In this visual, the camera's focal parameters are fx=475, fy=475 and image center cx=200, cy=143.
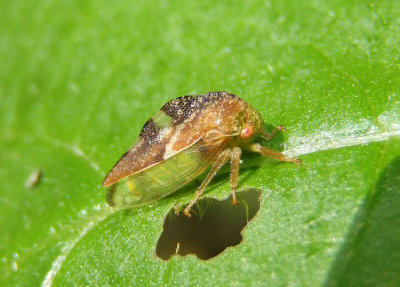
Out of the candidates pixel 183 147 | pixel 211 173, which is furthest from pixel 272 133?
pixel 183 147

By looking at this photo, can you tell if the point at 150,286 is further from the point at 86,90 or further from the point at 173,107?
the point at 86,90

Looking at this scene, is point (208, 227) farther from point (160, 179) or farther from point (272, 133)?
point (272, 133)

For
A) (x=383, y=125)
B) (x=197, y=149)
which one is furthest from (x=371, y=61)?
(x=197, y=149)

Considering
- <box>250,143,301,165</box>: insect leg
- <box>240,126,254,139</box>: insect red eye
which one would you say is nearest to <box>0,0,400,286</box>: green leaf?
<box>250,143,301,165</box>: insect leg

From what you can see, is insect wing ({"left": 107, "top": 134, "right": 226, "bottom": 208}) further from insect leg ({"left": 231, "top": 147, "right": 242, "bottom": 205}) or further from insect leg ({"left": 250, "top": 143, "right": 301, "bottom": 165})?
insect leg ({"left": 250, "top": 143, "right": 301, "bottom": 165})

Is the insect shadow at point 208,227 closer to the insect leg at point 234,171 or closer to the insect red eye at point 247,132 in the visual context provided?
the insect leg at point 234,171

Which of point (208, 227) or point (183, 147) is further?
point (208, 227)
